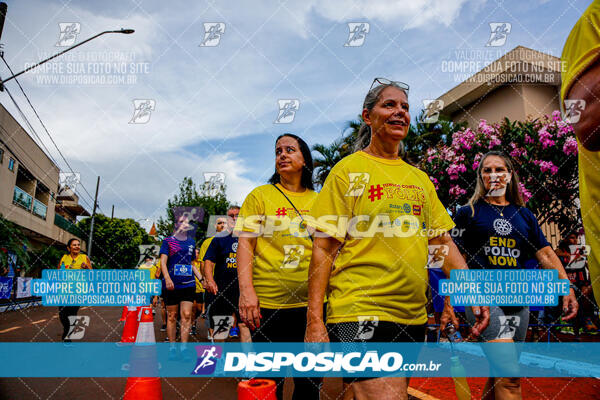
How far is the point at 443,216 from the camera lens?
239 cm

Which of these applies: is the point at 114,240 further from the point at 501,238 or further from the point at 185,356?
the point at 501,238

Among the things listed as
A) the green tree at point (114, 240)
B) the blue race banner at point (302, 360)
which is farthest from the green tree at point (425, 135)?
the green tree at point (114, 240)

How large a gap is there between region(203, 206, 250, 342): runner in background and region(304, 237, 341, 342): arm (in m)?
2.87

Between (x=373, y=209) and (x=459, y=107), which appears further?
(x=459, y=107)

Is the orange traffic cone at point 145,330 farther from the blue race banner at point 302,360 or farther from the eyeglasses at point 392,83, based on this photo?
the eyeglasses at point 392,83

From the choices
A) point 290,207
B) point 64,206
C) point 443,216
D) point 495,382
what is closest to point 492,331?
point 495,382

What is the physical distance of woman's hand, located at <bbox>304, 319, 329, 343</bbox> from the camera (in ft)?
6.13

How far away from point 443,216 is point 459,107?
19571 mm

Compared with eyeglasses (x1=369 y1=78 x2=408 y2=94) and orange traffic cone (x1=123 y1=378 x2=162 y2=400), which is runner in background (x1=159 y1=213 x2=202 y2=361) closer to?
orange traffic cone (x1=123 y1=378 x2=162 y2=400)

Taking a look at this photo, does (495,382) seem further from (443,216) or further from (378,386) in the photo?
(378,386)

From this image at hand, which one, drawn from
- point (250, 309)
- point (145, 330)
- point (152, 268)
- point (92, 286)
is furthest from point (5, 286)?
point (250, 309)

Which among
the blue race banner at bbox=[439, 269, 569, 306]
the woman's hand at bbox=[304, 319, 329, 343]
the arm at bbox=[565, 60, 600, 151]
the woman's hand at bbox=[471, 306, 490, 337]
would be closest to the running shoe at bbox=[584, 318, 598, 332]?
the blue race banner at bbox=[439, 269, 569, 306]

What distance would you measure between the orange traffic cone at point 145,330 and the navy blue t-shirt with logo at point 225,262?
2.72ft

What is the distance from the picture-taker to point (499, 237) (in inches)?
119
